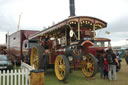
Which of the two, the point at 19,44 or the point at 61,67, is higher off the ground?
the point at 19,44

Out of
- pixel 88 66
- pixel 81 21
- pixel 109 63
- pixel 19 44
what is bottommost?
pixel 88 66

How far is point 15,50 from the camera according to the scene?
41.8ft

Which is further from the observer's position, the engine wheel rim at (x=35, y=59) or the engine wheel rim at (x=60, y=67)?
the engine wheel rim at (x=35, y=59)

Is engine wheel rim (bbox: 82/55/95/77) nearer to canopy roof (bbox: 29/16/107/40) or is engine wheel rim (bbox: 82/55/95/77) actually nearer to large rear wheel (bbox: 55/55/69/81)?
large rear wheel (bbox: 55/55/69/81)

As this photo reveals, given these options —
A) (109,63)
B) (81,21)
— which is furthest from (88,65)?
(81,21)

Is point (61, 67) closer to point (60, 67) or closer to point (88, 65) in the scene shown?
point (60, 67)

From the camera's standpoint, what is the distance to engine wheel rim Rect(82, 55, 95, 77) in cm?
614

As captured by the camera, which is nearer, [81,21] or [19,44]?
[81,21]

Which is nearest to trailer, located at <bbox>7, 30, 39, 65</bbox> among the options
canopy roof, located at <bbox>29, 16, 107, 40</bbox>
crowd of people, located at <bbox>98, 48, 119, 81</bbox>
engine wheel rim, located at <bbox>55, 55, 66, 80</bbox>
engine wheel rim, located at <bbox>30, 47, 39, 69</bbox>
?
engine wheel rim, located at <bbox>30, 47, 39, 69</bbox>

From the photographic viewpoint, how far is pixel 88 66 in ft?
20.4

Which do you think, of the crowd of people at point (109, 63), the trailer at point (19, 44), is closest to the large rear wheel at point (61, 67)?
the crowd of people at point (109, 63)

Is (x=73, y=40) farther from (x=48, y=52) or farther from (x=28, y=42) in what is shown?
(x=28, y=42)

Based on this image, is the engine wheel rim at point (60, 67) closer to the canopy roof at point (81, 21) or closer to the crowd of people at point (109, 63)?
the canopy roof at point (81, 21)

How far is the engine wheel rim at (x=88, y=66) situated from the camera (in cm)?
614
